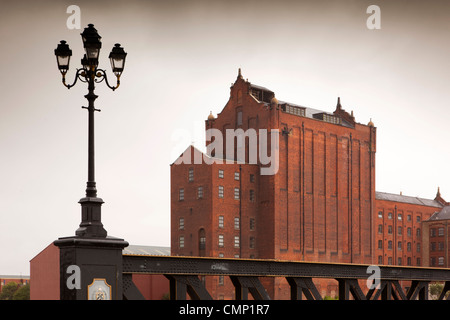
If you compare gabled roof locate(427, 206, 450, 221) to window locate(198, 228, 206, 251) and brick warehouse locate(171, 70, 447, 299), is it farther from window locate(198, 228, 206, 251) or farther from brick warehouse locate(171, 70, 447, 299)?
window locate(198, 228, 206, 251)

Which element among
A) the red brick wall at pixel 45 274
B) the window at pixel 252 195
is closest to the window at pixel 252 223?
the window at pixel 252 195

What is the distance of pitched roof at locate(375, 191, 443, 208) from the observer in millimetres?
102869

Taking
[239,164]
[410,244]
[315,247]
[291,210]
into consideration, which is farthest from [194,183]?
[410,244]

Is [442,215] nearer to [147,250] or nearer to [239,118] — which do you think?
[239,118]

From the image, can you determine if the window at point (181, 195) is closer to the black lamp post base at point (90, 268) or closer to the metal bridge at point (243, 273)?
the metal bridge at point (243, 273)

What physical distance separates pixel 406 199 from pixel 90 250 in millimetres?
97673

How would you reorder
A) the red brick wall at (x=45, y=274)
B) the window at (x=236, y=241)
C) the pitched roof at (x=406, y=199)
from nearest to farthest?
the red brick wall at (x=45, y=274)
the window at (x=236, y=241)
the pitched roof at (x=406, y=199)

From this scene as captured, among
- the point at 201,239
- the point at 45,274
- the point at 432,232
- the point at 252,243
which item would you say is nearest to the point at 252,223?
the point at 252,243

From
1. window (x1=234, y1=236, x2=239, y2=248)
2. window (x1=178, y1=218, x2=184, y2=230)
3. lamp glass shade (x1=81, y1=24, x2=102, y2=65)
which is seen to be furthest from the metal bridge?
window (x1=178, y1=218, x2=184, y2=230)

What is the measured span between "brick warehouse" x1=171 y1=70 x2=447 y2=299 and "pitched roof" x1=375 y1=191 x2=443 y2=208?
12.2 metres

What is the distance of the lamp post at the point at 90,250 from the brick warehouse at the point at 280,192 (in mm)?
56874

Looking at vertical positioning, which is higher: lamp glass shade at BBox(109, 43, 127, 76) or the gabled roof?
lamp glass shade at BBox(109, 43, 127, 76)

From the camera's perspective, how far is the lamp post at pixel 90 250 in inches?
627
